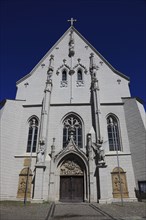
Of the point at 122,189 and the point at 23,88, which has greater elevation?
the point at 23,88

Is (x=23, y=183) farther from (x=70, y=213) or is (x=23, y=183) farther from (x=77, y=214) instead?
(x=77, y=214)

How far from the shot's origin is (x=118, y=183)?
1392cm

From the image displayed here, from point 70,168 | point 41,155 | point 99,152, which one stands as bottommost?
point 70,168

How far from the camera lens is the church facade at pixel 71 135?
13.7 metres

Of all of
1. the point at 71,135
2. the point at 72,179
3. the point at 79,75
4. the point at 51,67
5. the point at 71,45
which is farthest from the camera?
the point at 71,45

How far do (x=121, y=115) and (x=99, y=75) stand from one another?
236 inches

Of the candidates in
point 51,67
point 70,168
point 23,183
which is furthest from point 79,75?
point 23,183

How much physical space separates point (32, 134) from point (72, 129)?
420cm

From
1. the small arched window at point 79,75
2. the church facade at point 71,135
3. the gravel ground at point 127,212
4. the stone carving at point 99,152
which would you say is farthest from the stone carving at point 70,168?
the small arched window at point 79,75

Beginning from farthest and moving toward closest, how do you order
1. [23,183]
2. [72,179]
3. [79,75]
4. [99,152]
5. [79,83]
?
[79,75] < [79,83] < [72,179] < [23,183] < [99,152]

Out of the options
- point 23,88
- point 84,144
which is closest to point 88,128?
point 84,144

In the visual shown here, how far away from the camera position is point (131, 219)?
6.47 meters

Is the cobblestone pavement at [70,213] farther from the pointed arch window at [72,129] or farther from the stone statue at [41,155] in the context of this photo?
the pointed arch window at [72,129]

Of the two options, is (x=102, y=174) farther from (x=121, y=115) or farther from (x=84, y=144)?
(x=121, y=115)
